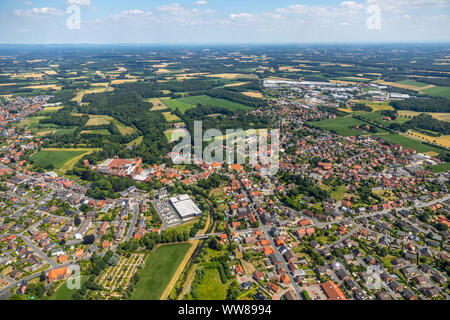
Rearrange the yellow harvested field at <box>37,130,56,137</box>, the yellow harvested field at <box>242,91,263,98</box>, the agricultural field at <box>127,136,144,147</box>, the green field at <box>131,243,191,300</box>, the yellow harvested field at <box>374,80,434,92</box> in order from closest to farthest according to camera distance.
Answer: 1. the green field at <box>131,243,191,300</box>
2. the agricultural field at <box>127,136,144,147</box>
3. the yellow harvested field at <box>37,130,56,137</box>
4. the yellow harvested field at <box>242,91,263,98</box>
5. the yellow harvested field at <box>374,80,434,92</box>

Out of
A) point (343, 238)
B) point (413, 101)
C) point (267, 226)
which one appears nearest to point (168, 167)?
point (267, 226)

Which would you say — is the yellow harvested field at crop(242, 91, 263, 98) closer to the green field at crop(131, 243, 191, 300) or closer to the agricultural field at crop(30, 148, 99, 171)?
the agricultural field at crop(30, 148, 99, 171)

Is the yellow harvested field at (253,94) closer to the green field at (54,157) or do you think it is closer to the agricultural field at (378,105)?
the agricultural field at (378,105)

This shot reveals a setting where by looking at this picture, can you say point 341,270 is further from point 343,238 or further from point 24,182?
point 24,182

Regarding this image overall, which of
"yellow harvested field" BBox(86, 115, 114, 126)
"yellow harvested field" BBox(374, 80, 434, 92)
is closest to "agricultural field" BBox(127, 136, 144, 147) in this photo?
"yellow harvested field" BBox(86, 115, 114, 126)

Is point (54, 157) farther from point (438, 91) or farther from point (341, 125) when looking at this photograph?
point (438, 91)

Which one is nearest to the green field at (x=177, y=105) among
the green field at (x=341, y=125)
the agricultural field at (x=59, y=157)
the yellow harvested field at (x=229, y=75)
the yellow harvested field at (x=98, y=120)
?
the yellow harvested field at (x=98, y=120)
